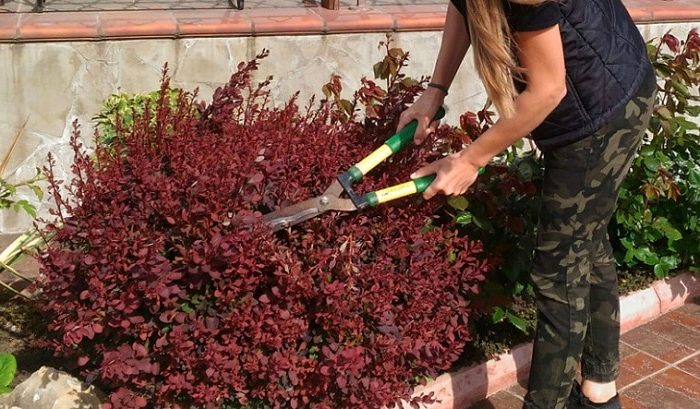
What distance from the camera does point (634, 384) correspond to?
3908 millimetres

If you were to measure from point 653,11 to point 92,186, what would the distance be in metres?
4.67

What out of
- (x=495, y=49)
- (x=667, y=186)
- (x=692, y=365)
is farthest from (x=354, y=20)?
(x=495, y=49)

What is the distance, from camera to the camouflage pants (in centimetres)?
296

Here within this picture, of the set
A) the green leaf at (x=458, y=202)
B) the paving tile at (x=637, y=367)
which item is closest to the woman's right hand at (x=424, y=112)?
the green leaf at (x=458, y=202)

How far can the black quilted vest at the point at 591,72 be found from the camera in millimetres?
2799

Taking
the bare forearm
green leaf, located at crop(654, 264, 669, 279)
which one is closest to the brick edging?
green leaf, located at crop(654, 264, 669, 279)

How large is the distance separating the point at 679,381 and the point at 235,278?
2.07 metres

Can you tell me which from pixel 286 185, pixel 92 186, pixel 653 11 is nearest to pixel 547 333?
pixel 286 185

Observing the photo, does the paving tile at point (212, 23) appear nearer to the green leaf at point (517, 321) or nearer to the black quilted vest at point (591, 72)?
the green leaf at point (517, 321)

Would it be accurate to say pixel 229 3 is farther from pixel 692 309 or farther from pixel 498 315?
pixel 692 309

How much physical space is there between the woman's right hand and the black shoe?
3.85ft

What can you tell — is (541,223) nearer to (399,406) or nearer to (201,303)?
(399,406)

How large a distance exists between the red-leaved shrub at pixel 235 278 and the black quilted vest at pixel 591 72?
66cm

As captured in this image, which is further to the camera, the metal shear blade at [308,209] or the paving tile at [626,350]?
the paving tile at [626,350]
